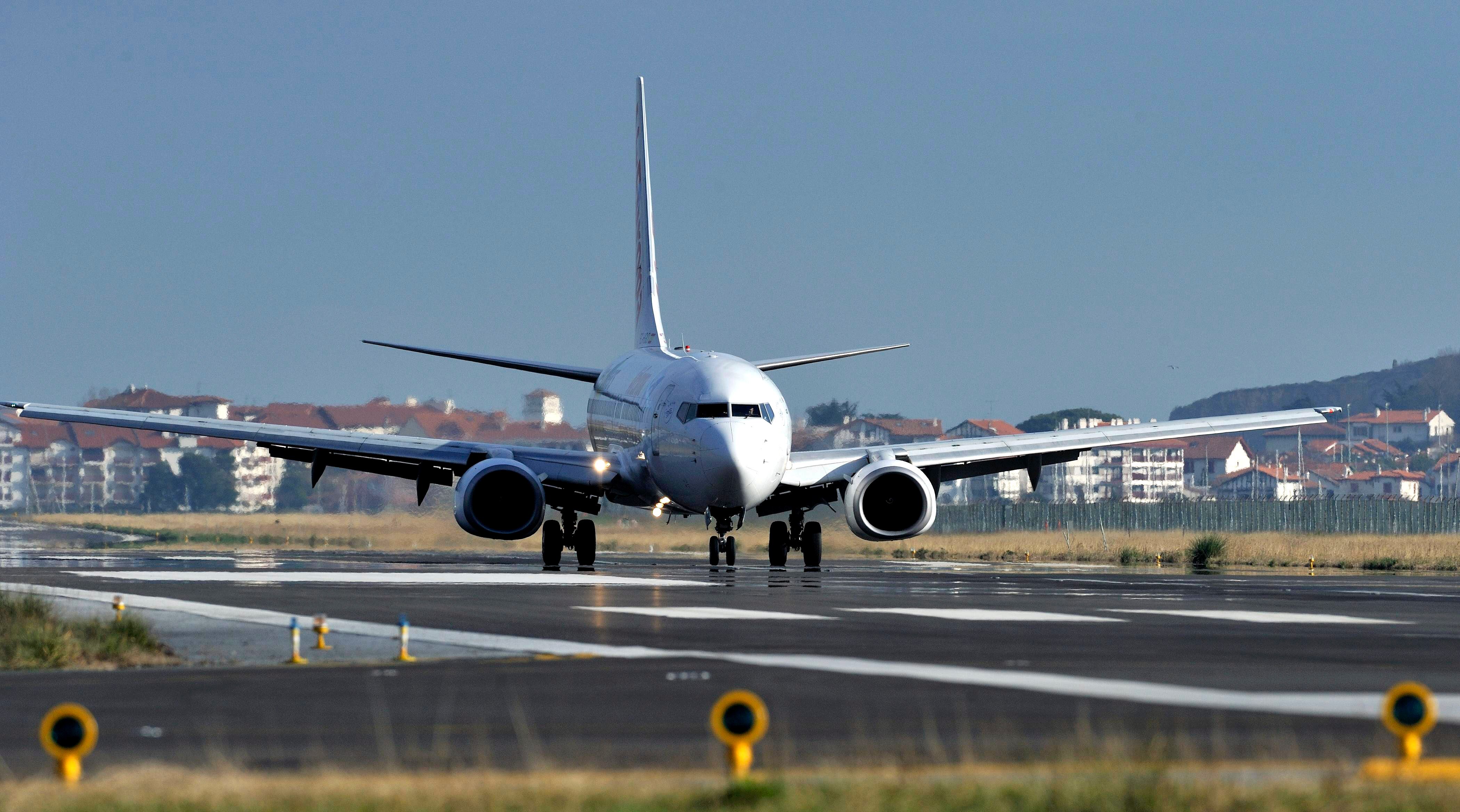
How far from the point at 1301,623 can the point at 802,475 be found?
19.8 metres

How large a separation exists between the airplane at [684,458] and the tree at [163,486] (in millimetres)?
78263

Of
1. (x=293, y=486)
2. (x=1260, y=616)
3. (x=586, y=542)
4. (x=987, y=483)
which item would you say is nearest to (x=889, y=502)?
(x=586, y=542)

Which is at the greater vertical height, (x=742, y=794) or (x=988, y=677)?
(x=988, y=677)

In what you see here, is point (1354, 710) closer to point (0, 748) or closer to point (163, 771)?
point (163, 771)

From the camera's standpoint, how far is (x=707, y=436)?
1496 inches

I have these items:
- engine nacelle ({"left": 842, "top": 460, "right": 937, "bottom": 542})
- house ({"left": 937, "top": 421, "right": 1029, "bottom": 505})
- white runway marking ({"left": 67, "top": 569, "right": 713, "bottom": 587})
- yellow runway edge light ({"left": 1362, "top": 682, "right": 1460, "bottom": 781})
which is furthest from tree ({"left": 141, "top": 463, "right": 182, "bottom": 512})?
yellow runway edge light ({"left": 1362, "top": 682, "right": 1460, "bottom": 781})

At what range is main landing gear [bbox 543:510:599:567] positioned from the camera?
4262cm

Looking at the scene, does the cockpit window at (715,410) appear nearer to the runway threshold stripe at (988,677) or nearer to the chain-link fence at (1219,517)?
the runway threshold stripe at (988,677)

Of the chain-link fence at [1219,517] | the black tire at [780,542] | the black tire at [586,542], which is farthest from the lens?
the chain-link fence at [1219,517]

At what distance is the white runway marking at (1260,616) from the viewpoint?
23.8 m

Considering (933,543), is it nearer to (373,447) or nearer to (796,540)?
(796,540)

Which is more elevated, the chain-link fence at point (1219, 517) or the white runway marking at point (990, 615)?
the chain-link fence at point (1219, 517)

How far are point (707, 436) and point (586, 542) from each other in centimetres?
620

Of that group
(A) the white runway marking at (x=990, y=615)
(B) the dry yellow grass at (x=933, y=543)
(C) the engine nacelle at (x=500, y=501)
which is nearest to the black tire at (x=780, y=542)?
(C) the engine nacelle at (x=500, y=501)
